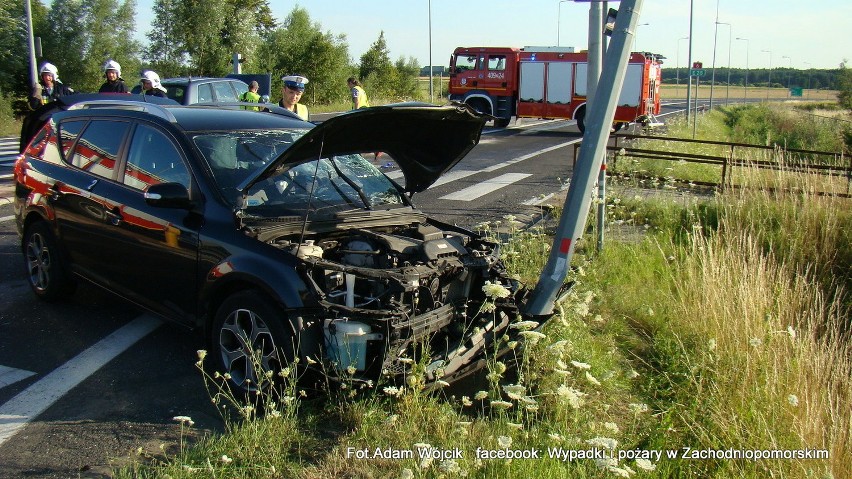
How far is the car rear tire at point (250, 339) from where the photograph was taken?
4.24m

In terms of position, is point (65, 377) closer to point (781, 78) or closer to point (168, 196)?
point (168, 196)

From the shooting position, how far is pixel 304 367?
4.21m

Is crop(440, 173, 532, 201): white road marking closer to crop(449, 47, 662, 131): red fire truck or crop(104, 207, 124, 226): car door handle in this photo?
crop(104, 207, 124, 226): car door handle

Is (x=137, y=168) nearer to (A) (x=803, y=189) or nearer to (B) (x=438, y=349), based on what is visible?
(B) (x=438, y=349)

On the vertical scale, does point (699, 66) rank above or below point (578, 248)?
above

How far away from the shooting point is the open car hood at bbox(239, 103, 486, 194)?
4621 mm

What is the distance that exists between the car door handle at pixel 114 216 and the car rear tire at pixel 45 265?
0.97 metres

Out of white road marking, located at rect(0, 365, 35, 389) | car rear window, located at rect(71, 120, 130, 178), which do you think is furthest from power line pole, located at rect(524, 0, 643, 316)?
white road marking, located at rect(0, 365, 35, 389)

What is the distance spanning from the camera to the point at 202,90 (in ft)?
51.1

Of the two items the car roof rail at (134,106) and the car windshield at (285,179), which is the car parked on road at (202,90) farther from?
the car windshield at (285,179)

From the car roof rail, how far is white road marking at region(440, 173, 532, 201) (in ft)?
22.5

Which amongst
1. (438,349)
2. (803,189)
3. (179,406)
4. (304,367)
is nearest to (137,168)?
(179,406)

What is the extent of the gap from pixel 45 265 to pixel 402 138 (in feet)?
10.8

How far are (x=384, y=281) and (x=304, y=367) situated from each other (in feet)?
2.19
